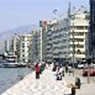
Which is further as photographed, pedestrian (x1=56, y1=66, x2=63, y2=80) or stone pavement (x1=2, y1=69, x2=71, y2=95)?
pedestrian (x1=56, y1=66, x2=63, y2=80)

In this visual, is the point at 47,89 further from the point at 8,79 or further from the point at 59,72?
the point at 8,79

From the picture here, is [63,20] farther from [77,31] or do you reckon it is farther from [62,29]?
[77,31]

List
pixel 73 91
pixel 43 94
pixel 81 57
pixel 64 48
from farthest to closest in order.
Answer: pixel 64 48 → pixel 81 57 → pixel 43 94 → pixel 73 91

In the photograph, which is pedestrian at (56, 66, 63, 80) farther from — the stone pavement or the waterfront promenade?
the stone pavement

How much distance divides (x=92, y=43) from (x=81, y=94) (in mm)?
108114

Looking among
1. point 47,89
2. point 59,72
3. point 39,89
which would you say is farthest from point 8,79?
point 47,89

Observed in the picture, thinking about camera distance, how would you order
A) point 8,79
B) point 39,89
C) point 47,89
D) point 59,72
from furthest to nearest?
point 8,79
point 59,72
point 39,89
point 47,89

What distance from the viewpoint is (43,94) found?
29.1 meters

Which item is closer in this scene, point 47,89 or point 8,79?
point 47,89

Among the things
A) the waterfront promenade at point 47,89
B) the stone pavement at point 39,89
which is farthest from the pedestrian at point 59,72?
the stone pavement at point 39,89

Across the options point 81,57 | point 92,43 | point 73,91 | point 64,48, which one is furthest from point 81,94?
point 64,48

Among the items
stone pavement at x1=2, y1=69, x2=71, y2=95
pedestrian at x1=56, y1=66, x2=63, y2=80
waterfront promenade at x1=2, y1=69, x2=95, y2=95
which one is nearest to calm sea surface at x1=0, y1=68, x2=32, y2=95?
stone pavement at x1=2, y1=69, x2=71, y2=95

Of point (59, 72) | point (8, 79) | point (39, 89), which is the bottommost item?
point (8, 79)

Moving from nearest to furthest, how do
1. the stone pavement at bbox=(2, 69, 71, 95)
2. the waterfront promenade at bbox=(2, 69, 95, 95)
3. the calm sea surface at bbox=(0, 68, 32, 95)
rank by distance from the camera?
the waterfront promenade at bbox=(2, 69, 95, 95) → the stone pavement at bbox=(2, 69, 71, 95) → the calm sea surface at bbox=(0, 68, 32, 95)
